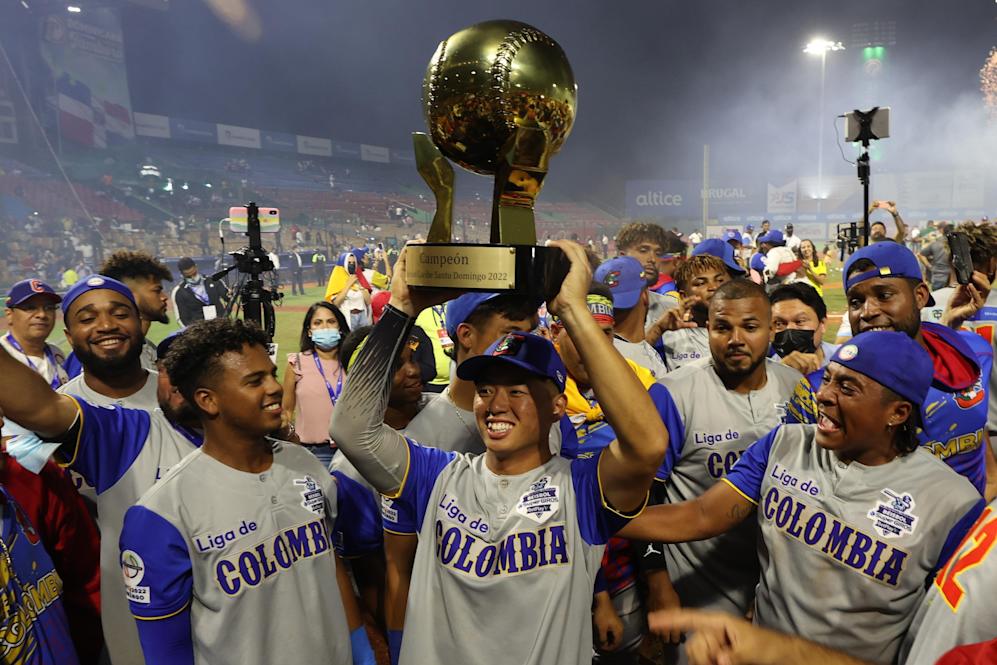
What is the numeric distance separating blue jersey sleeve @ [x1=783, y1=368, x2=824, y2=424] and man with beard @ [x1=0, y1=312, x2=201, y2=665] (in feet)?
7.53

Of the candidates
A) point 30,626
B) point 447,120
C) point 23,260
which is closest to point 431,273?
point 447,120

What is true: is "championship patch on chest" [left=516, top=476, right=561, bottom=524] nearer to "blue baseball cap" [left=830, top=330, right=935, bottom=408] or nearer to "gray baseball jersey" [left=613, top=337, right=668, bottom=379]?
"blue baseball cap" [left=830, top=330, right=935, bottom=408]

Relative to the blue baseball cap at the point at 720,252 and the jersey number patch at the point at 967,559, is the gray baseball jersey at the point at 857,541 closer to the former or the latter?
the jersey number patch at the point at 967,559

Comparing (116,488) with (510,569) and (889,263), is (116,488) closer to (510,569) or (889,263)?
(510,569)

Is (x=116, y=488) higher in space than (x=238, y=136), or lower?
lower

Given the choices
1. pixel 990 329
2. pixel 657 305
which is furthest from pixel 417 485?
pixel 657 305

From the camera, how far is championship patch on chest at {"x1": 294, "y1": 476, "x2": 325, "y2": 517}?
2264 mm

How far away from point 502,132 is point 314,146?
152ft

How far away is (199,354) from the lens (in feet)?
7.36

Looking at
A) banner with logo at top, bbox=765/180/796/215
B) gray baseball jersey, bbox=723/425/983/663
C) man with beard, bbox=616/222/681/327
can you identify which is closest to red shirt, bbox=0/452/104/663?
gray baseball jersey, bbox=723/425/983/663

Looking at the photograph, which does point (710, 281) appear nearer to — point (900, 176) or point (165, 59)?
point (165, 59)

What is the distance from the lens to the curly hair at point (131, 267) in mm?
4824

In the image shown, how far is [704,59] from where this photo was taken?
52219mm

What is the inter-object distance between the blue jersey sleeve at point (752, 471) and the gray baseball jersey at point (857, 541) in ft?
0.25
